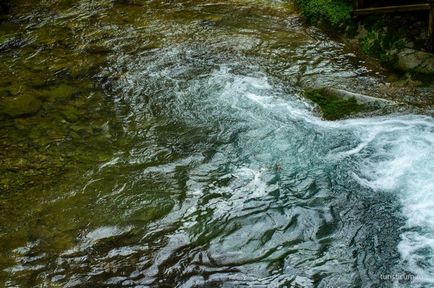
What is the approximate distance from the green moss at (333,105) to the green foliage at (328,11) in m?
2.77

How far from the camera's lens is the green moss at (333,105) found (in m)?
7.68

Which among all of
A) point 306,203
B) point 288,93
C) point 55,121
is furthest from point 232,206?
point 55,121

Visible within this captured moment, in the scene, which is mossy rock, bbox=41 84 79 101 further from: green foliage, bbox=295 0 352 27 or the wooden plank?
the wooden plank

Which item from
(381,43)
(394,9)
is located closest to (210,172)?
(381,43)

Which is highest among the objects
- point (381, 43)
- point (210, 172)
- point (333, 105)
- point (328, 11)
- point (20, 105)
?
point (328, 11)

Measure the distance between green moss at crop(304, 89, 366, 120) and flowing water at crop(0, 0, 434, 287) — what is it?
263 mm

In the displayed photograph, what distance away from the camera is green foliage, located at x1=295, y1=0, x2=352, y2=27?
32.8 feet

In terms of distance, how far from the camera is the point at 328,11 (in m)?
10.4

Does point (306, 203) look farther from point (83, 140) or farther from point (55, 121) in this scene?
point (55, 121)

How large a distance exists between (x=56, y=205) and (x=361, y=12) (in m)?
7.61

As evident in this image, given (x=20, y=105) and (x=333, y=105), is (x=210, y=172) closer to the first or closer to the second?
(x=333, y=105)

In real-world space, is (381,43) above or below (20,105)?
above

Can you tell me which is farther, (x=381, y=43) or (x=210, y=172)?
(x=381, y=43)

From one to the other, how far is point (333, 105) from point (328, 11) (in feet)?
A: 12.0
